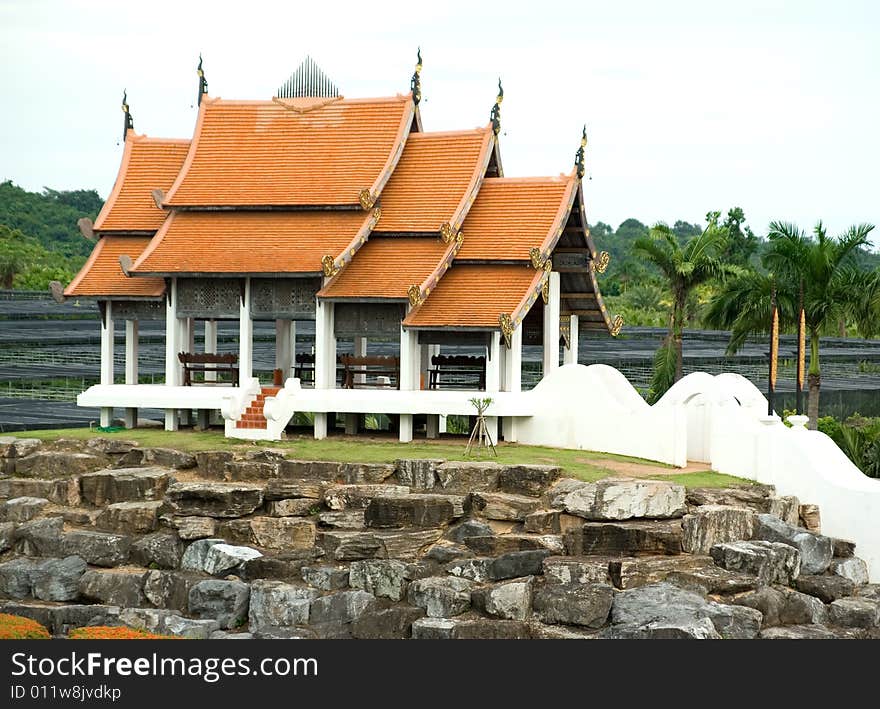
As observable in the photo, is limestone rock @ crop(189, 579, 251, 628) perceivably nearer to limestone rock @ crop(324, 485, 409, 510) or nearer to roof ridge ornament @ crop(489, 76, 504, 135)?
limestone rock @ crop(324, 485, 409, 510)

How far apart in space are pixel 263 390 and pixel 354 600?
7567 mm

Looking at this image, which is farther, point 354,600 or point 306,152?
point 306,152

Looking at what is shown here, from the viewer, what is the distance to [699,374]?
102ft

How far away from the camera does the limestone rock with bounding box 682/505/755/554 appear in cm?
2514

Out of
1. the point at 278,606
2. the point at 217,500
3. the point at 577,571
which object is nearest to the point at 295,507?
the point at 217,500

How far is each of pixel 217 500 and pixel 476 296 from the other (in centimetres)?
680

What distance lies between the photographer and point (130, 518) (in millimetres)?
27141

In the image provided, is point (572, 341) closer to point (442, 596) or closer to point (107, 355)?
point (107, 355)

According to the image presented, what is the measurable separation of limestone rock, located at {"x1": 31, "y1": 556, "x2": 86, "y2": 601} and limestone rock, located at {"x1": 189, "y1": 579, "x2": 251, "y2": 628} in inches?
90.5

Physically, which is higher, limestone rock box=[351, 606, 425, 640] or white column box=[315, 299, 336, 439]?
white column box=[315, 299, 336, 439]

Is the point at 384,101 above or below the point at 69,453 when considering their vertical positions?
above

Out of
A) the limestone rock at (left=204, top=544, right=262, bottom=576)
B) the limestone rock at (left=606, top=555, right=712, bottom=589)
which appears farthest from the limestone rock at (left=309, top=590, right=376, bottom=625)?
the limestone rock at (left=606, top=555, right=712, bottom=589)

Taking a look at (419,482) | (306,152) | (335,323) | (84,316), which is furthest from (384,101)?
(84,316)
